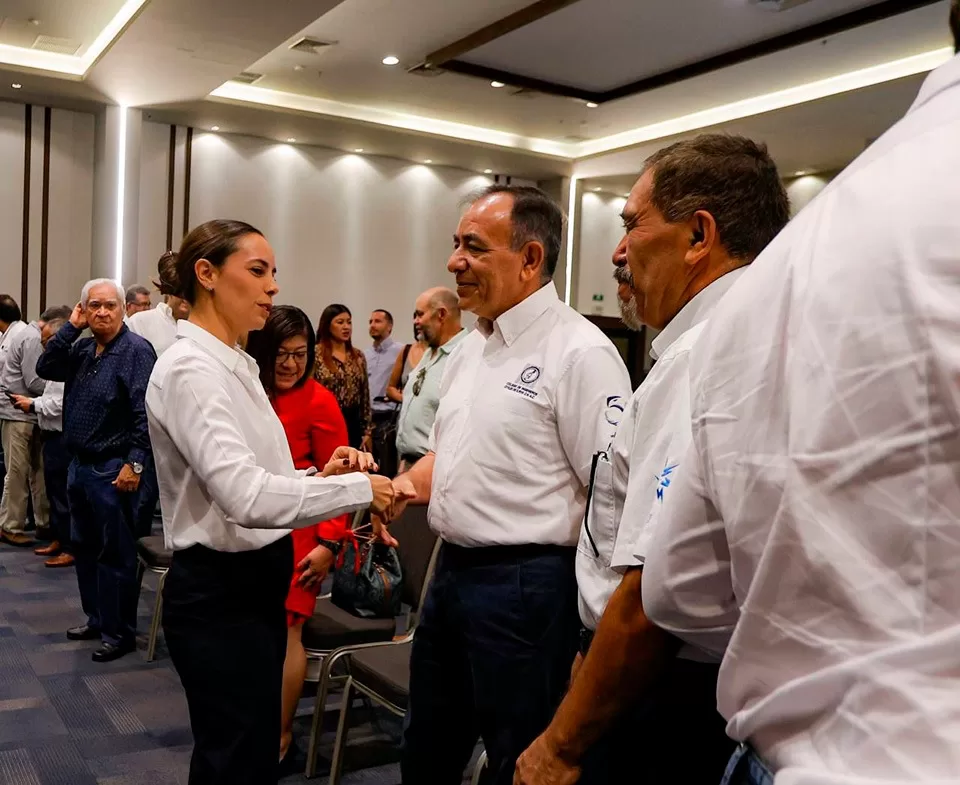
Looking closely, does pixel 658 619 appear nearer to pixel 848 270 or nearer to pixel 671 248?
pixel 848 270

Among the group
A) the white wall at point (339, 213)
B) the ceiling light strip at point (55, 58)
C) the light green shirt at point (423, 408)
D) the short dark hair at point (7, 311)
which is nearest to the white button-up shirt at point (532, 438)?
the light green shirt at point (423, 408)

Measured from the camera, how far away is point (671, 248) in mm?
1353

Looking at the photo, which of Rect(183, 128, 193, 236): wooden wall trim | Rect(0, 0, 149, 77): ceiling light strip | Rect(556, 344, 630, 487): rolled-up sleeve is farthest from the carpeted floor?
Rect(183, 128, 193, 236): wooden wall trim

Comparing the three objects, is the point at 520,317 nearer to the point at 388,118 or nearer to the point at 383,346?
the point at 383,346

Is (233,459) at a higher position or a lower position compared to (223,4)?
lower

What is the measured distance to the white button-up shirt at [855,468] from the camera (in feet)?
1.97

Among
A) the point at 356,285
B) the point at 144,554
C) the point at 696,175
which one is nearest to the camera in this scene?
the point at 696,175

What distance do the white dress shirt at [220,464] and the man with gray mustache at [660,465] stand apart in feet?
2.72

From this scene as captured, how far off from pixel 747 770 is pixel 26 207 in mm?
10345

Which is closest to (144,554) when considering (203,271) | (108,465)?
(108,465)

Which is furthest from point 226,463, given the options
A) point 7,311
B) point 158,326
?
point 7,311

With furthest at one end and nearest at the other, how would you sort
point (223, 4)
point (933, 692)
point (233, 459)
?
point (223, 4)
point (233, 459)
point (933, 692)

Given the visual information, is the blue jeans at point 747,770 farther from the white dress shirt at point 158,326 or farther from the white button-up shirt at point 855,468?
the white dress shirt at point 158,326

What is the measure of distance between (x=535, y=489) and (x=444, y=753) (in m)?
0.64
